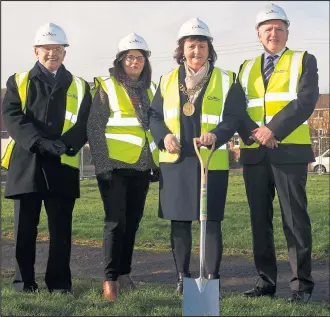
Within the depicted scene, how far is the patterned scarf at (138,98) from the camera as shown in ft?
16.9

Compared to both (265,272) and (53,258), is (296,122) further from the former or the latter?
(53,258)

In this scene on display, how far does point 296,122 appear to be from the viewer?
491 cm

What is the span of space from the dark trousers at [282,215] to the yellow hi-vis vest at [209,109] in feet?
1.21

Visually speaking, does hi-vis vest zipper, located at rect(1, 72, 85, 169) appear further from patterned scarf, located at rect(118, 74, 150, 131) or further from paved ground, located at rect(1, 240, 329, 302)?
paved ground, located at rect(1, 240, 329, 302)

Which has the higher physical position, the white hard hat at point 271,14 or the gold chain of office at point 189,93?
the white hard hat at point 271,14

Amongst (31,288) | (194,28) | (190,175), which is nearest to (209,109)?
(190,175)

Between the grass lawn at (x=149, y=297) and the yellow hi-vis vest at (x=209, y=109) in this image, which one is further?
the yellow hi-vis vest at (x=209, y=109)

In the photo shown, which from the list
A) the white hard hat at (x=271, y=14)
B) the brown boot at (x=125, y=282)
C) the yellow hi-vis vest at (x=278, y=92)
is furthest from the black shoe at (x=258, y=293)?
the white hard hat at (x=271, y=14)

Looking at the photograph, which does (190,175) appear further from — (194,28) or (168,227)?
(168,227)

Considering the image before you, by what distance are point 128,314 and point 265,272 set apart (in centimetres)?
144

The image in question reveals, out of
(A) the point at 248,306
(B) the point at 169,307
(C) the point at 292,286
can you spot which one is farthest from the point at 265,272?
(B) the point at 169,307

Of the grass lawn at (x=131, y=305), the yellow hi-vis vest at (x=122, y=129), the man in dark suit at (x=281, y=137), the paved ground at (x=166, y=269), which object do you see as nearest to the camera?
the grass lawn at (x=131, y=305)

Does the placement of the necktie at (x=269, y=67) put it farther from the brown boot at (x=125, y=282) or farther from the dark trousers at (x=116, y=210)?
the brown boot at (x=125, y=282)

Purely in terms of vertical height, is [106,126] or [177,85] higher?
[177,85]
